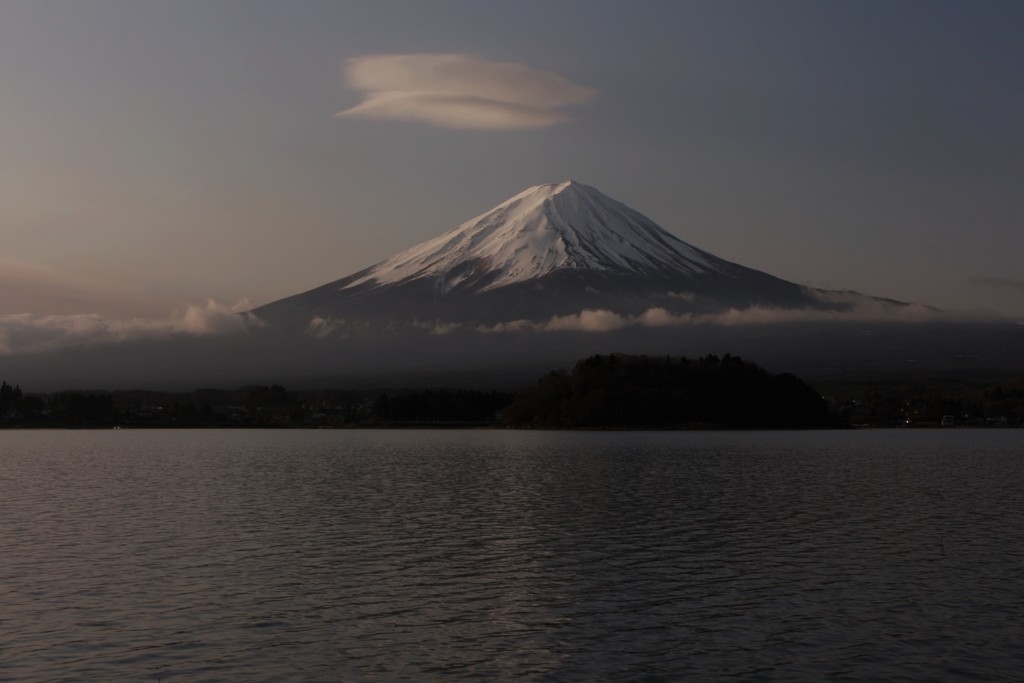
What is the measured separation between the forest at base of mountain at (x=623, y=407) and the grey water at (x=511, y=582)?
307ft

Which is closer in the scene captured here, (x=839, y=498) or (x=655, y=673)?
(x=655, y=673)

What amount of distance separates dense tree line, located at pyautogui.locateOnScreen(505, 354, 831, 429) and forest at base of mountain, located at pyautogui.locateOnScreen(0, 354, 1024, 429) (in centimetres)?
13

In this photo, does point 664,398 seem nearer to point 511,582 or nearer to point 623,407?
point 623,407

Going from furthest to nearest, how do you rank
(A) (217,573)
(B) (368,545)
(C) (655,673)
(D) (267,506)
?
(D) (267,506)
(B) (368,545)
(A) (217,573)
(C) (655,673)

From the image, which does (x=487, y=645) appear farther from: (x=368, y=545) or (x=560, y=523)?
(x=560, y=523)

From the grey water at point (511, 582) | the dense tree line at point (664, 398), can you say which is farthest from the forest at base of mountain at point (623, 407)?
the grey water at point (511, 582)

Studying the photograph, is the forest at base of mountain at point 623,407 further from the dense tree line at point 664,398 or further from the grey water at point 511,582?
the grey water at point 511,582

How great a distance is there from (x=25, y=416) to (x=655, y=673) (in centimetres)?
18666

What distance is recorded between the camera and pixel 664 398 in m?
143

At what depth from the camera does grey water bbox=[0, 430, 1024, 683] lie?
57.5 feet

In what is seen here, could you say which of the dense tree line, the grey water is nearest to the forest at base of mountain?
the dense tree line

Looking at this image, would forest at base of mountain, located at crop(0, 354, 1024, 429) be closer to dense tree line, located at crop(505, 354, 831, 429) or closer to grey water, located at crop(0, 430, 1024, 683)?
dense tree line, located at crop(505, 354, 831, 429)

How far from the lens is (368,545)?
29.2m

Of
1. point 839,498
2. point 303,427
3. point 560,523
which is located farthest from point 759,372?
point 560,523
